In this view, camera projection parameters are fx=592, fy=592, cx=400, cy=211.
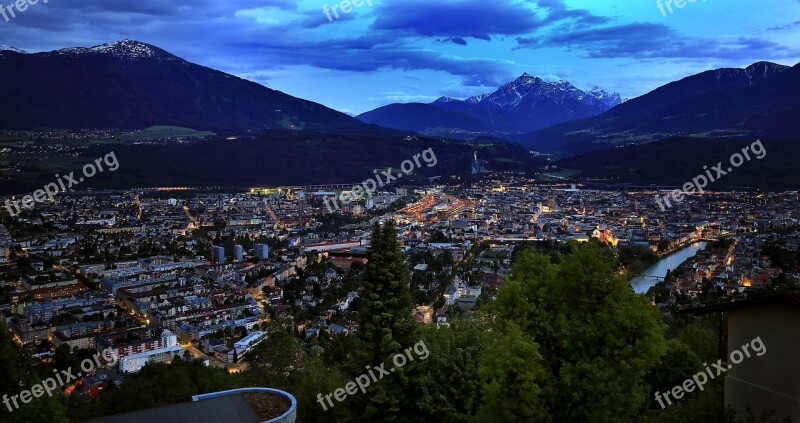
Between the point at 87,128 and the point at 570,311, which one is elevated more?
the point at 87,128

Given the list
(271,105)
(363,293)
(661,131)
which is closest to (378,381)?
(363,293)

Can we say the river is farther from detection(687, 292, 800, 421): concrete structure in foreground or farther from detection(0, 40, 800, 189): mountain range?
A: detection(0, 40, 800, 189): mountain range

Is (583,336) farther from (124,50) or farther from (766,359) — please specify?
(124,50)

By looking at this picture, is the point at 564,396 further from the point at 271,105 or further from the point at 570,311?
the point at 271,105

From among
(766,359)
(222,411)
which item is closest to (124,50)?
(222,411)

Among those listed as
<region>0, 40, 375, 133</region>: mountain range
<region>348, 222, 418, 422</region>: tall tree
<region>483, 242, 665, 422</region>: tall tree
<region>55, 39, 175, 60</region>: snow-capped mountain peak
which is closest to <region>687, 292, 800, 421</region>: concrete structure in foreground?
<region>483, 242, 665, 422</region>: tall tree

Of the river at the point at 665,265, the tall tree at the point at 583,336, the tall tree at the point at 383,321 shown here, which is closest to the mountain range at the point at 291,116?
the river at the point at 665,265

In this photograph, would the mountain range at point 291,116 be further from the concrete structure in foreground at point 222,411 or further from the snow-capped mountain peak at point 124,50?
the concrete structure in foreground at point 222,411
